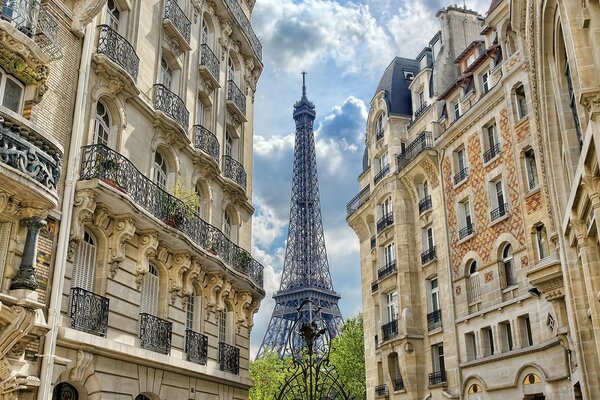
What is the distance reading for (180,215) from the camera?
1795 cm

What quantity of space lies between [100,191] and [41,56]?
3161 mm

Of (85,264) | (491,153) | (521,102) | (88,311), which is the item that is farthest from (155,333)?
(491,153)

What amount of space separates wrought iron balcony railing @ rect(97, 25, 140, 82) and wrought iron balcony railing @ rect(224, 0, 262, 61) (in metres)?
8.25

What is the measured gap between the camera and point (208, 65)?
22375 millimetres

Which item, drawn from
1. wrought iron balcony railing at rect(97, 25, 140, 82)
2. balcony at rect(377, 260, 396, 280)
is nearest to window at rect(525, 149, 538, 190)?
balcony at rect(377, 260, 396, 280)

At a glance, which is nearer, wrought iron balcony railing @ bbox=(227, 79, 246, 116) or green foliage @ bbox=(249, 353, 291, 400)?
wrought iron balcony railing @ bbox=(227, 79, 246, 116)

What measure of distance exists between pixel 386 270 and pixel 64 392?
25.3m

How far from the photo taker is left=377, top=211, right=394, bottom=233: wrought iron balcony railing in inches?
1452

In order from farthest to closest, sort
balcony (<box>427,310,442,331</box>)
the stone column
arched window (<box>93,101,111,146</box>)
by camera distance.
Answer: balcony (<box>427,310,442,331</box>)
arched window (<box>93,101,111,146</box>)
the stone column

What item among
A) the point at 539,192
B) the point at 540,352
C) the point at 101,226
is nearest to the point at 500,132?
the point at 539,192

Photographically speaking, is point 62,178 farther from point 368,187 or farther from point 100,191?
point 368,187

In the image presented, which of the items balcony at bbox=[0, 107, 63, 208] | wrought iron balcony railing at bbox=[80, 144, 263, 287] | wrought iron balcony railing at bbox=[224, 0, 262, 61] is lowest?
balcony at bbox=[0, 107, 63, 208]

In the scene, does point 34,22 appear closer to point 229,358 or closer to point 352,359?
point 229,358

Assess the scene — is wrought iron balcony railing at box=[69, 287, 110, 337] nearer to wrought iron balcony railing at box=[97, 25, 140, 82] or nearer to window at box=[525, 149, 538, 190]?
wrought iron balcony railing at box=[97, 25, 140, 82]
